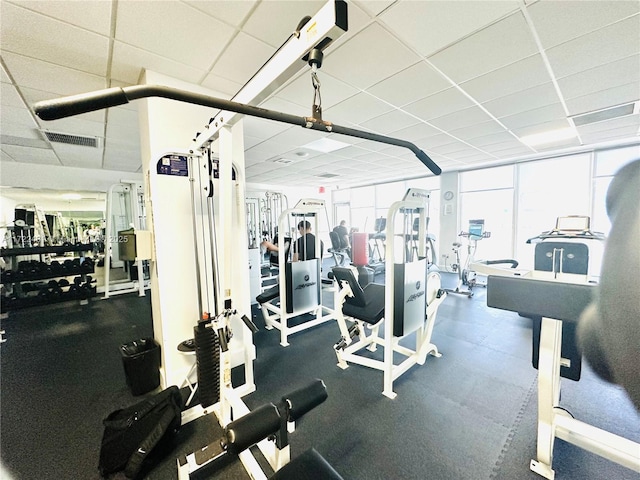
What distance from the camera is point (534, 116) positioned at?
11.1ft

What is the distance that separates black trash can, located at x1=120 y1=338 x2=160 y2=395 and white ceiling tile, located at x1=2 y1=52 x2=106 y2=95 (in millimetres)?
2459

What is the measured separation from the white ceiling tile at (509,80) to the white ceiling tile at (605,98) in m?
0.84

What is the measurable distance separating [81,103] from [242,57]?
173 centimetres

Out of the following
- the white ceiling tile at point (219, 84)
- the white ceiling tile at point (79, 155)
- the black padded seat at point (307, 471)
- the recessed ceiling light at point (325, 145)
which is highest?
the recessed ceiling light at point (325, 145)

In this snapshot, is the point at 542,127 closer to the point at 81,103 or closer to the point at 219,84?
the point at 219,84

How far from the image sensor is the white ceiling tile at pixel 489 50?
1.83m

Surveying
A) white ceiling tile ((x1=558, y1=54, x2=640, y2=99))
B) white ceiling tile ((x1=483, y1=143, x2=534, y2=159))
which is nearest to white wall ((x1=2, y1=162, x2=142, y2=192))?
white ceiling tile ((x1=558, y1=54, x2=640, y2=99))

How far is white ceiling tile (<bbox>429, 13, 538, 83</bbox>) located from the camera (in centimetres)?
183

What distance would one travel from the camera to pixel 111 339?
3.41 metres

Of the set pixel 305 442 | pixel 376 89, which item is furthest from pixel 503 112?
pixel 305 442

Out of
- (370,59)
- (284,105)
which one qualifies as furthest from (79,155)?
(370,59)

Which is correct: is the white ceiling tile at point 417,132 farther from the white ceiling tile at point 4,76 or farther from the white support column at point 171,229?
the white ceiling tile at point 4,76

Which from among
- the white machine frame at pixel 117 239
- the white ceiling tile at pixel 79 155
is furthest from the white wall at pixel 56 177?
the white machine frame at pixel 117 239

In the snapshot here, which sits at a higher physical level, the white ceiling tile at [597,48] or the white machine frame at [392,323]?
the white ceiling tile at [597,48]
